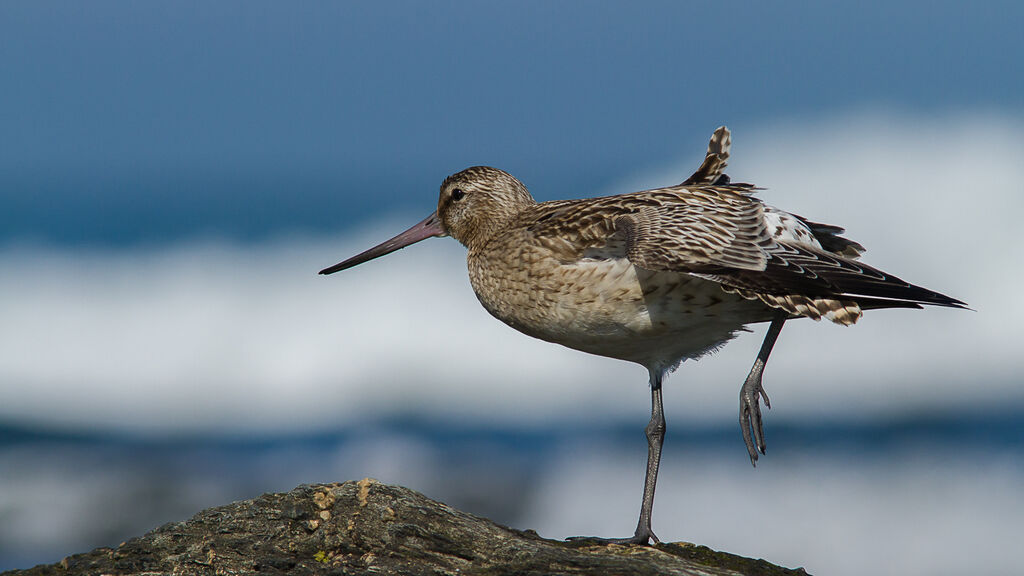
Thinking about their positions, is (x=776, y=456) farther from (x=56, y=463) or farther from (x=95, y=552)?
(x=95, y=552)

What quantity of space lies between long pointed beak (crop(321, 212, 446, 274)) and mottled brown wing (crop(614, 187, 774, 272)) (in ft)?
10.5

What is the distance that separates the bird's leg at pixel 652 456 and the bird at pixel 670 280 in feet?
0.04

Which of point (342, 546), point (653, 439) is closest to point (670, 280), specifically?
point (653, 439)

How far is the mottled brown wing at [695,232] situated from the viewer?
8016mm

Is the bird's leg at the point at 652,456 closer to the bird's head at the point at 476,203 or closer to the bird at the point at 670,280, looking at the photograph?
the bird at the point at 670,280

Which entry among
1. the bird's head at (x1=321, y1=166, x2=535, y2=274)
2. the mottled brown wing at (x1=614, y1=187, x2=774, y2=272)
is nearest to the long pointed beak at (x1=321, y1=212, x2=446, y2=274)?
the bird's head at (x1=321, y1=166, x2=535, y2=274)

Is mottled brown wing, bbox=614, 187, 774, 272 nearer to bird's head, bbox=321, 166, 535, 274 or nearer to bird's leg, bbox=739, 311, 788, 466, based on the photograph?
bird's leg, bbox=739, 311, 788, 466

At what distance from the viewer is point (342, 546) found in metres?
6.62

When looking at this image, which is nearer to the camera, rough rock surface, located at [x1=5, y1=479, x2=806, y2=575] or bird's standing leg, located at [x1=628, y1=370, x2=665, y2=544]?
rough rock surface, located at [x1=5, y1=479, x2=806, y2=575]

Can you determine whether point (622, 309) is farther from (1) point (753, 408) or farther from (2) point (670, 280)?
(1) point (753, 408)

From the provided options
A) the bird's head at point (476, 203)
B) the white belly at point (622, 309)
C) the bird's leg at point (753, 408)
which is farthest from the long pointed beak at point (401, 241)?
the bird's leg at point (753, 408)

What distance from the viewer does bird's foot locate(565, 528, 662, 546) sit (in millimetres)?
8305

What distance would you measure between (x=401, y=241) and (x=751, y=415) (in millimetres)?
5146

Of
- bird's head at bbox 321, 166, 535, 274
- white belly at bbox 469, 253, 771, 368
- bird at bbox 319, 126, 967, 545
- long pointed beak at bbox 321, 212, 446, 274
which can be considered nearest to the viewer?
bird at bbox 319, 126, 967, 545
